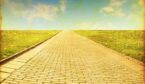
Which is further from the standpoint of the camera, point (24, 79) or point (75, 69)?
point (75, 69)

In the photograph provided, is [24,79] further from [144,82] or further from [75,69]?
[144,82]

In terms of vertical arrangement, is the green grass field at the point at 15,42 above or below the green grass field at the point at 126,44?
above

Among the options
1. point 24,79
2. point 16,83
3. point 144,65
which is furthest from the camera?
point 144,65

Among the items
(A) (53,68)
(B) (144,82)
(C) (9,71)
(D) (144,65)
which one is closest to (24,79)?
(C) (9,71)

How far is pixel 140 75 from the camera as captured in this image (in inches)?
328

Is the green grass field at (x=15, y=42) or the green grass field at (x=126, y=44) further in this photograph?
the green grass field at (x=126, y=44)

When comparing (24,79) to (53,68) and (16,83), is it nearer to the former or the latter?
(16,83)

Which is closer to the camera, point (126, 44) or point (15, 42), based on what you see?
point (15, 42)

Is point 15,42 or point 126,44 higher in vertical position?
point 15,42

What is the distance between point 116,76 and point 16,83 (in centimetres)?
346

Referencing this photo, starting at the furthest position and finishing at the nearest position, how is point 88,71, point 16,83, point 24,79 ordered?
point 88,71
point 24,79
point 16,83

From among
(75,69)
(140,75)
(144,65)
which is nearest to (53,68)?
(75,69)

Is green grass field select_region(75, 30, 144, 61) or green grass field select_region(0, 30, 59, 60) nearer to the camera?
green grass field select_region(0, 30, 59, 60)

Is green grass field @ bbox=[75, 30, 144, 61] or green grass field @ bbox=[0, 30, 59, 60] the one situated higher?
green grass field @ bbox=[0, 30, 59, 60]
